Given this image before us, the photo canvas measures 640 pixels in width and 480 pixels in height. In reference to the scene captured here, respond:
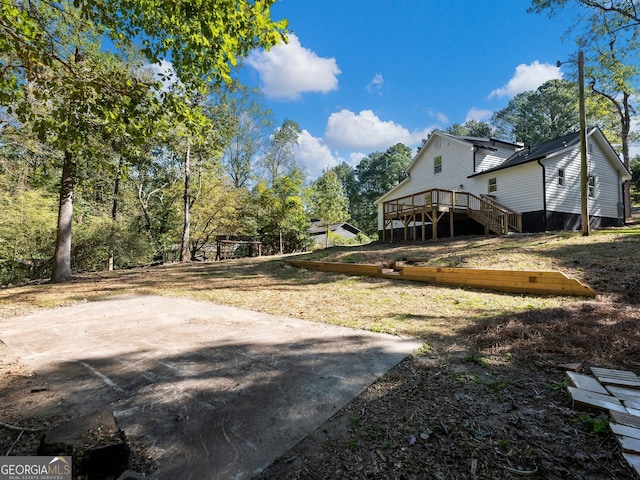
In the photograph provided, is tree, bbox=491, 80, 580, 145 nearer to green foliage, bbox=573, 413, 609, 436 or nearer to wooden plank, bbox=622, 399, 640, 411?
wooden plank, bbox=622, 399, 640, 411

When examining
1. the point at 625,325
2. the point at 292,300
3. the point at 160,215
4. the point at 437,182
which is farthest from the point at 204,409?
the point at 160,215

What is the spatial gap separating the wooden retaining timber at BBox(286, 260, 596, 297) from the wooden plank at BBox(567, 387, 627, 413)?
3947mm

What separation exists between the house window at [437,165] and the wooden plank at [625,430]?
60.0 ft

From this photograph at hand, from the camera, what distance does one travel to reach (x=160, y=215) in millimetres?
21781

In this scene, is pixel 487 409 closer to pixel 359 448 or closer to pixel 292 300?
pixel 359 448

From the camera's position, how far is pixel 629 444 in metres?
1.54

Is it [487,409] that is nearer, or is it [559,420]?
[559,420]

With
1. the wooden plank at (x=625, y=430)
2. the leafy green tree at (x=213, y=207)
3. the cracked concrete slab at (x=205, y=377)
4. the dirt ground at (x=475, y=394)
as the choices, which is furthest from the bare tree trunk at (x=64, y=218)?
the wooden plank at (x=625, y=430)

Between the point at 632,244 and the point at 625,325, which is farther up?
the point at 632,244

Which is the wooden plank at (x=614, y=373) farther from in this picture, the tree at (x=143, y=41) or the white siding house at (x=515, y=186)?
the white siding house at (x=515, y=186)

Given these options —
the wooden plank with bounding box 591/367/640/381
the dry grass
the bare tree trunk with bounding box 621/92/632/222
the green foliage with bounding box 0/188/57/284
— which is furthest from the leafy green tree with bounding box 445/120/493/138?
the wooden plank with bounding box 591/367/640/381

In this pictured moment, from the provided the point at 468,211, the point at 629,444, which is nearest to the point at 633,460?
the point at 629,444

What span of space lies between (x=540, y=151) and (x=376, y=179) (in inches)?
1209

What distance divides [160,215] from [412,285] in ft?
67.4
